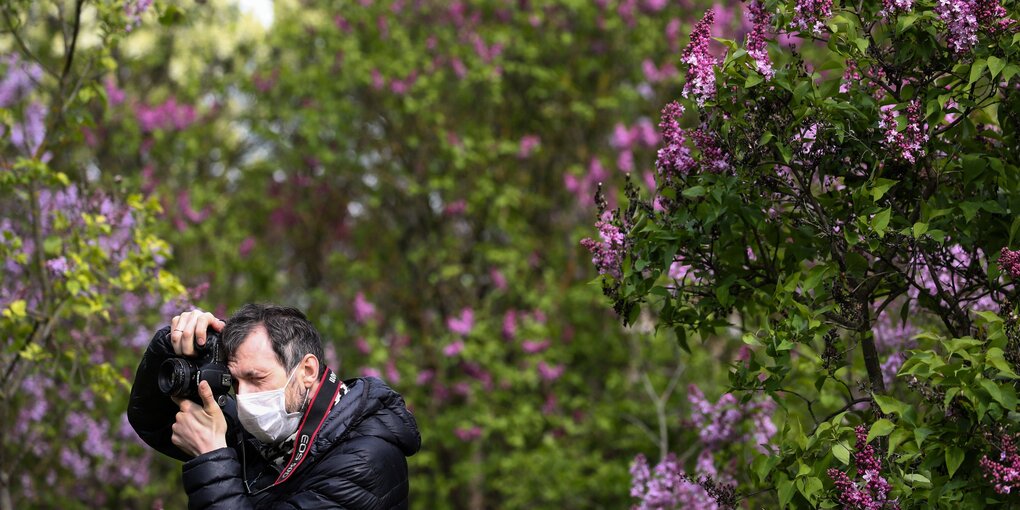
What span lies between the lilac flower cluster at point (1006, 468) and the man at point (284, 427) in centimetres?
159

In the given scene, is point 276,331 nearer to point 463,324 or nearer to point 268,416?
point 268,416

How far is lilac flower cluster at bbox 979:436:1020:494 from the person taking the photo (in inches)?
122

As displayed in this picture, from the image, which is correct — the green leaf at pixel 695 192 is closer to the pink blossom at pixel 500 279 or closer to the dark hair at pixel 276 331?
the dark hair at pixel 276 331

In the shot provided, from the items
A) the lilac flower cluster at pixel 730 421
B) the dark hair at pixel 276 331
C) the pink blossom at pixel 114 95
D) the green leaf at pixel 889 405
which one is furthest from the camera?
the pink blossom at pixel 114 95

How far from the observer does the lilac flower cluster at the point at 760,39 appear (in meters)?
3.44

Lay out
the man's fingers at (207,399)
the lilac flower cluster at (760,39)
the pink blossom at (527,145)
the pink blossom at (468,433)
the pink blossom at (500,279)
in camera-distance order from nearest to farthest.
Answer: the man's fingers at (207,399), the lilac flower cluster at (760,39), the pink blossom at (468,433), the pink blossom at (500,279), the pink blossom at (527,145)

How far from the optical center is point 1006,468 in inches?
122

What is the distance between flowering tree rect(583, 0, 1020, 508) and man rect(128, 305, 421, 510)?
987mm

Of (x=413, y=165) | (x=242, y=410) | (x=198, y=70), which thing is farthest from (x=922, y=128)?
(x=198, y=70)

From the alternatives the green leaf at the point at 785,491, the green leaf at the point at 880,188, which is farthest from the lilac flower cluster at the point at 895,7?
the green leaf at the point at 785,491

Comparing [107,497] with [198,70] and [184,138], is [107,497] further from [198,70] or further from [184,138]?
[198,70]

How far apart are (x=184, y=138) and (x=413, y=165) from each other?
95.4 inches

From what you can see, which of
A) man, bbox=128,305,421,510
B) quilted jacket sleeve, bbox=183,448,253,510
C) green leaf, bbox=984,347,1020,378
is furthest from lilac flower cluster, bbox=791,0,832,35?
quilted jacket sleeve, bbox=183,448,253,510

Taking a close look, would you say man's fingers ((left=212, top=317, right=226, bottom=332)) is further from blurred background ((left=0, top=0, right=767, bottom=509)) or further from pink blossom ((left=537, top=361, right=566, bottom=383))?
pink blossom ((left=537, top=361, right=566, bottom=383))
